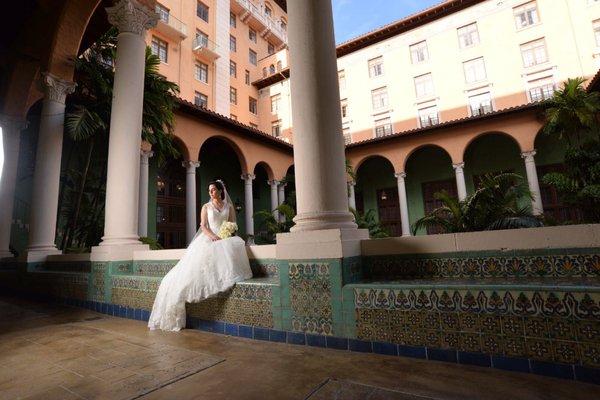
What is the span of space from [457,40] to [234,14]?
17.6m

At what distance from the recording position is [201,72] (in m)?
22.8

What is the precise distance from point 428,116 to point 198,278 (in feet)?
68.7

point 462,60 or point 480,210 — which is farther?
point 462,60

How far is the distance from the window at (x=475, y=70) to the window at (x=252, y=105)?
15.8 m

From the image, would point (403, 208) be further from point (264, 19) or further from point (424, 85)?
point (264, 19)

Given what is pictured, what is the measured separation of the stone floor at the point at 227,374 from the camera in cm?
191

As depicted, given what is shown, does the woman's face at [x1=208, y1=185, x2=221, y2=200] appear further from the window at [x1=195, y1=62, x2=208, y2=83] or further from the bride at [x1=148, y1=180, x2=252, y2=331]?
the window at [x1=195, y1=62, x2=208, y2=83]

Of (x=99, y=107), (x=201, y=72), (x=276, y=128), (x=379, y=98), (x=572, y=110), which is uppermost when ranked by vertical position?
(x=201, y=72)

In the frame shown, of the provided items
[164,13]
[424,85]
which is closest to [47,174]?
[164,13]

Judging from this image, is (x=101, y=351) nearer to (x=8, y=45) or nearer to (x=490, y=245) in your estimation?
(x=490, y=245)

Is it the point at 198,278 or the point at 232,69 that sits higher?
the point at 232,69

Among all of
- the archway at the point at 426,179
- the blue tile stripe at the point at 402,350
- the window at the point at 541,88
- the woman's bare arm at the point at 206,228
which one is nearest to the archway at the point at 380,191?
the archway at the point at 426,179

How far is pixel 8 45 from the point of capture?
8.87 meters

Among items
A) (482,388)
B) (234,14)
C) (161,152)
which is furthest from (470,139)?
(234,14)
